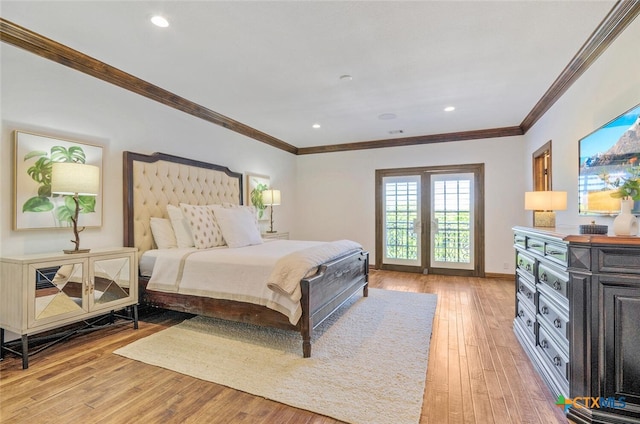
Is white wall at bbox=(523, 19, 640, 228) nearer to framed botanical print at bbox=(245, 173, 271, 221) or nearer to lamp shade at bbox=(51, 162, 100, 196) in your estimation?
lamp shade at bbox=(51, 162, 100, 196)

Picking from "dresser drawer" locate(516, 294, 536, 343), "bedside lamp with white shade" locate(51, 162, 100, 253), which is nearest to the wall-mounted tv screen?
"dresser drawer" locate(516, 294, 536, 343)

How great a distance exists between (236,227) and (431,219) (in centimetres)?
386

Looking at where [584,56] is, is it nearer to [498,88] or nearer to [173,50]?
[498,88]

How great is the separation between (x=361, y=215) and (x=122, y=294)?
4.55 m

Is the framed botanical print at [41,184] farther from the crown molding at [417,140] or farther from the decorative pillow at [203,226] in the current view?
the crown molding at [417,140]

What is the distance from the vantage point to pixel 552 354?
2.05 metres

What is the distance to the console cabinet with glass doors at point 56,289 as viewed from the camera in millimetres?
2270

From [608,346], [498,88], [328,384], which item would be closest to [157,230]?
[328,384]

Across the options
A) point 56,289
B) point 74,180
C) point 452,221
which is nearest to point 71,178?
point 74,180

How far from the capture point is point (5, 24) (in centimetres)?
236

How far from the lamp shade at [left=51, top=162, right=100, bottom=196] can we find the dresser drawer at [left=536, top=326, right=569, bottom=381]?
12.4 ft

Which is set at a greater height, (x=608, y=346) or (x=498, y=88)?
(x=498, y=88)

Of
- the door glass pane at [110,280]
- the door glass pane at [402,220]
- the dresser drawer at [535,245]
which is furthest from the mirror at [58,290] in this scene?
the door glass pane at [402,220]

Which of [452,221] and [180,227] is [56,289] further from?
[452,221]
